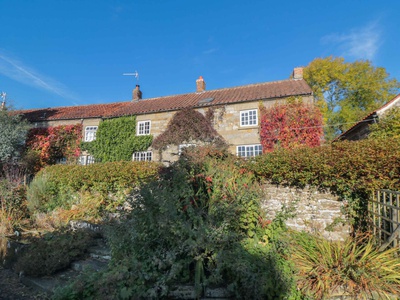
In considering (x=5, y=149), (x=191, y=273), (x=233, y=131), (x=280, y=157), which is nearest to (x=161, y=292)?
(x=191, y=273)

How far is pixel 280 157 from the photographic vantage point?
7.83 metres

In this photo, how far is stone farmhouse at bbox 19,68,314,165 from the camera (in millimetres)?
16719

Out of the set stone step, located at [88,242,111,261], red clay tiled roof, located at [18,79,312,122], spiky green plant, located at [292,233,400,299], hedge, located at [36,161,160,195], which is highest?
red clay tiled roof, located at [18,79,312,122]

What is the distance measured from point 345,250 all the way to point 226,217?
253 cm

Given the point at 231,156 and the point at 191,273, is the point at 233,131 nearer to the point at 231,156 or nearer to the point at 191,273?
the point at 231,156

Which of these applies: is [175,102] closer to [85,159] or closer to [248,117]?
[248,117]

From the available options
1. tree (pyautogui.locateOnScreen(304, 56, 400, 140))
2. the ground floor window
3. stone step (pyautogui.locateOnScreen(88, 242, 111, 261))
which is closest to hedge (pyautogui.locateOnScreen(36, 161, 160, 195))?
stone step (pyautogui.locateOnScreen(88, 242, 111, 261))

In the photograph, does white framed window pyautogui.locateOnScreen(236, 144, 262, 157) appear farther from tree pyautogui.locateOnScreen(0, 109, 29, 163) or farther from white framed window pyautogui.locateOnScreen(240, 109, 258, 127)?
tree pyautogui.locateOnScreen(0, 109, 29, 163)

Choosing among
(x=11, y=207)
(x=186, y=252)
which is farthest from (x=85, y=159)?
(x=186, y=252)

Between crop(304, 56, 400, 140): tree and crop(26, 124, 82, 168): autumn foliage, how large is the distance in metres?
25.1

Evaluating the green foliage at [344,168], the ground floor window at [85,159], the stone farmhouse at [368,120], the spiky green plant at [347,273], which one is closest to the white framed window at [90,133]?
the ground floor window at [85,159]

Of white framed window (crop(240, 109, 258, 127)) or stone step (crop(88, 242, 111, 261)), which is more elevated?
white framed window (crop(240, 109, 258, 127))

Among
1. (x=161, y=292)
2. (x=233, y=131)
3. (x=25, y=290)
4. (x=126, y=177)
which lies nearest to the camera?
(x=161, y=292)

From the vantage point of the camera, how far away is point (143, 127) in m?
19.4
